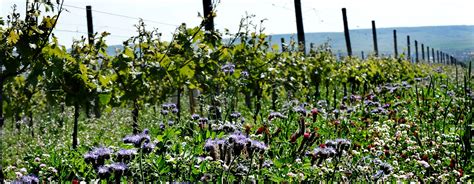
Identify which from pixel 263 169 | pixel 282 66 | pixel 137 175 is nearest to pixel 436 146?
pixel 263 169

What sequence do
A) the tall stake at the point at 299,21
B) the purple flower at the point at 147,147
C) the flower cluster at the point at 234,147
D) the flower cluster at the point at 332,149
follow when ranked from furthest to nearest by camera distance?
1. the tall stake at the point at 299,21
2. the flower cluster at the point at 332,149
3. the purple flower at the point at 147,147
4. the flower cluster at the point at 234,147

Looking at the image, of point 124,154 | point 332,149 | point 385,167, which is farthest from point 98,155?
point 385,167

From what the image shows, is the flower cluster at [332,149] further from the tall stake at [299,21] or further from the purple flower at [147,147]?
the tall stake at [299,21]

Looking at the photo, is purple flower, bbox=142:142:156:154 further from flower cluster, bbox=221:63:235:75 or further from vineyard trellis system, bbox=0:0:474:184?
flower cluster, bbox=221:63:235:75

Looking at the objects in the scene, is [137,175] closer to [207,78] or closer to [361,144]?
[361,144]

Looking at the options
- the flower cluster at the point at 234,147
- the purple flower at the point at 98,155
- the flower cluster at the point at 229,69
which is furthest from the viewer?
the flower cluster at the point at 229,69

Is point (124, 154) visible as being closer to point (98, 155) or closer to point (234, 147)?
point (98, 155)

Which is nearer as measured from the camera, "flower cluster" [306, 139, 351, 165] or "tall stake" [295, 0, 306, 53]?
Answer: "flower cluster" [306, 139, 351, 165]

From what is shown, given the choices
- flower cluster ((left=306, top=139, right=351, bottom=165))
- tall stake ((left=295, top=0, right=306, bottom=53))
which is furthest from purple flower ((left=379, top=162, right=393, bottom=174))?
tall stake ((left=295, top=0, right=306, bottom=53))

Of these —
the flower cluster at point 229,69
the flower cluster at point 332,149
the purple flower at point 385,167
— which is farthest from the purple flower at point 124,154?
the flower cluster at point 229,69

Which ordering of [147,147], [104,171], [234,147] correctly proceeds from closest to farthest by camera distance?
1. [104,171]
2. [234,147]
3. [147,147]

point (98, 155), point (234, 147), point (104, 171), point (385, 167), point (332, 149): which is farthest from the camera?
point (385, 167)

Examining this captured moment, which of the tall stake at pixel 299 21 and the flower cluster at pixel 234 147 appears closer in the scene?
the flower cluster at pixel 234 147

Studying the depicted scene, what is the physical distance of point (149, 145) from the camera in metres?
3.70
